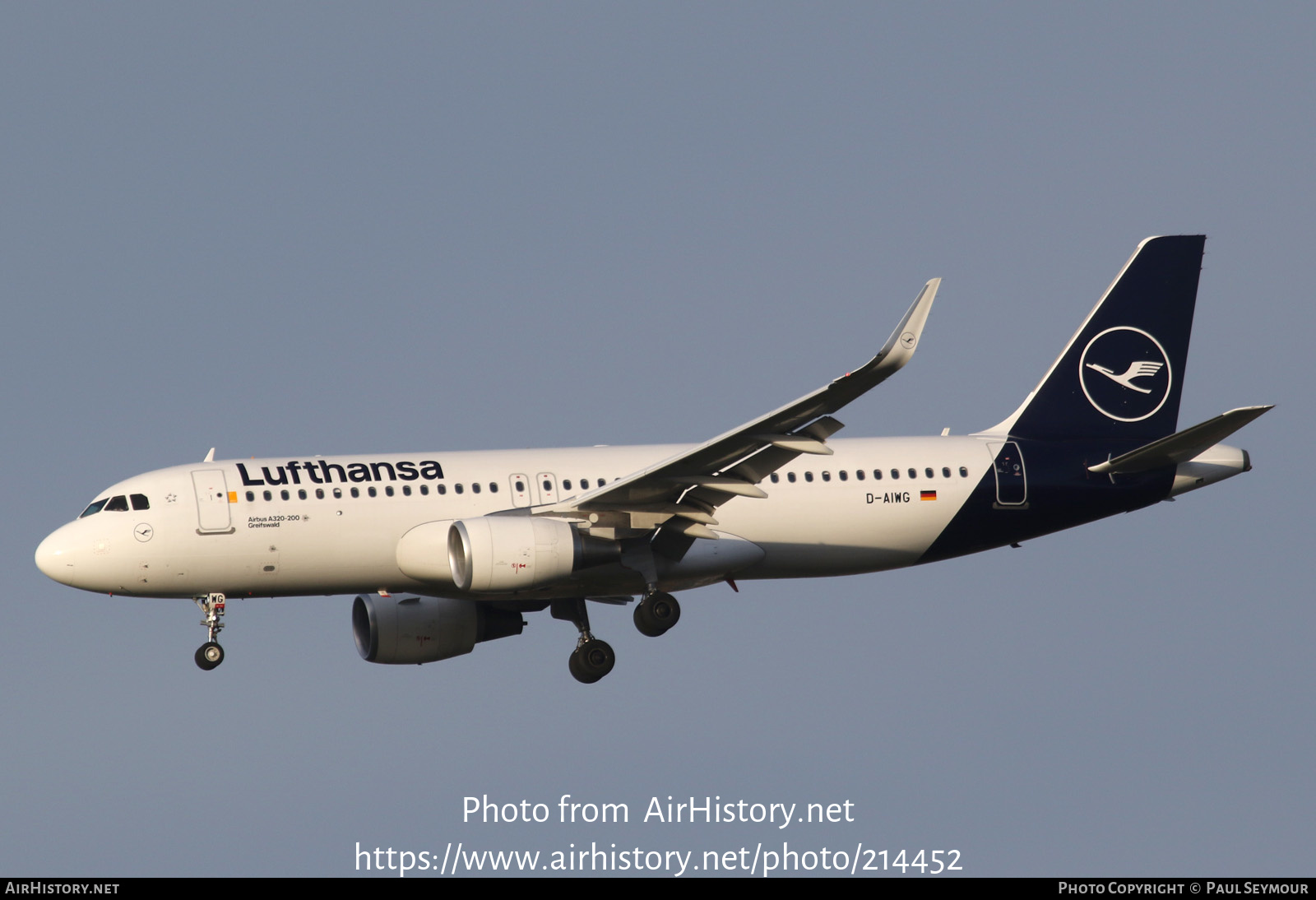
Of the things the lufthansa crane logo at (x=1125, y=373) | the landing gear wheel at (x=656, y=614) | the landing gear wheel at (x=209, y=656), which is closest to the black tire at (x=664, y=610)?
the landing gear wheel at (x=656, y=614)

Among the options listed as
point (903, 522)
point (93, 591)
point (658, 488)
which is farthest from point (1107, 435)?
point (93, 591)

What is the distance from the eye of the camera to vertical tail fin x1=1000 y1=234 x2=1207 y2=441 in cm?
3969

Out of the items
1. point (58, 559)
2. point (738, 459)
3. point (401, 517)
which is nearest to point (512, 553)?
point (401, 517)

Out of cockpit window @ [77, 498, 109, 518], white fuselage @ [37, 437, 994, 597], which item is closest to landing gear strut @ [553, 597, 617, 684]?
white fuselage @ [37, 437, 994, 597]

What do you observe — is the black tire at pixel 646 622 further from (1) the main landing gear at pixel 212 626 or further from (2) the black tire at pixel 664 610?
(1) the main landing gear at pixel 212 626

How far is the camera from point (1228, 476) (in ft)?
127

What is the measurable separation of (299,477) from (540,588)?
5415mm

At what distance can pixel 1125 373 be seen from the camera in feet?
133

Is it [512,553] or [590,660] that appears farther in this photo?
[590,660]

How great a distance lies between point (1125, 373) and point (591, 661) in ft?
44.7

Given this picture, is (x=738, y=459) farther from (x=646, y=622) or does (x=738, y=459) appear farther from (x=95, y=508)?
(x=95, y=508)

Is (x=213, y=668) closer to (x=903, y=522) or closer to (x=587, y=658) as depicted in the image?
(x=587, y=658)

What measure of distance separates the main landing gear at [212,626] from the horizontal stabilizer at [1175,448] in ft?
59.5

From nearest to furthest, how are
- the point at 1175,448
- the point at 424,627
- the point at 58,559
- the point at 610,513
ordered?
the point at 610,513, the point at 58,559, the point at 1175,448, the point at 424,627
